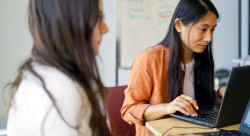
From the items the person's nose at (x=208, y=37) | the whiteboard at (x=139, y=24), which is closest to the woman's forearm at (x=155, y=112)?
the person's nose at (x=208, y=37)

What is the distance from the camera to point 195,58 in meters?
1.49

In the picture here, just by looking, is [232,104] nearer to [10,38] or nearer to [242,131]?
[242,131]

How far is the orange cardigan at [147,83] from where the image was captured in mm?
1252

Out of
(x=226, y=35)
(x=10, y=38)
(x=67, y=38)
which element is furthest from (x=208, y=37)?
(x=226, y=35)

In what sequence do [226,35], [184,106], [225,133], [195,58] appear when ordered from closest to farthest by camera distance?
[225,133]
[184,106]
[195,58]
[226,35]

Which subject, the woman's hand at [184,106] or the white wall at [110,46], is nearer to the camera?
the woman's hand at [184,106]

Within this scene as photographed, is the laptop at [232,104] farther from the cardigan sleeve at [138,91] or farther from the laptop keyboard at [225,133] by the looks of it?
the cardigan sleeve at [138,91]

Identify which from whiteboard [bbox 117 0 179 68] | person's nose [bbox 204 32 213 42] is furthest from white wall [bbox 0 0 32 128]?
person's nose [bbox 204 32 213 42]

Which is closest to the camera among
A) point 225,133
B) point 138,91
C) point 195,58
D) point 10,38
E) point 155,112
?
point 225,133

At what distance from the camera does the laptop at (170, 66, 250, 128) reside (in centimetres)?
96

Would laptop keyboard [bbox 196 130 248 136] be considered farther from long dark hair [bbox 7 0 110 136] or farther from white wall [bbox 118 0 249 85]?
white wall [bbox 118 0 249 85]

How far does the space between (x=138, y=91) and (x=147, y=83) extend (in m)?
0.06

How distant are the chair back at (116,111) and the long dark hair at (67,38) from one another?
2.02 feet

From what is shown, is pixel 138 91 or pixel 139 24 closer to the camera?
pixel 138 91
